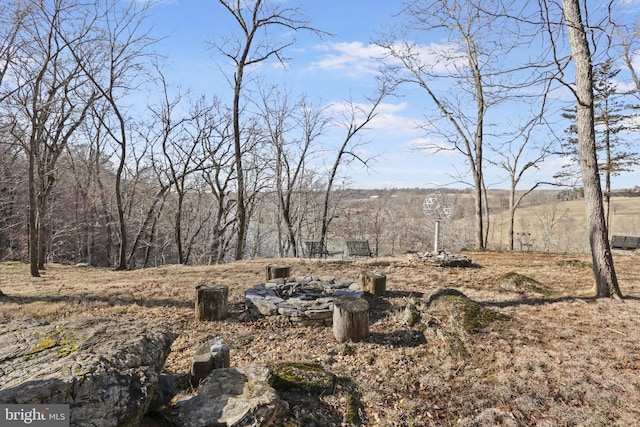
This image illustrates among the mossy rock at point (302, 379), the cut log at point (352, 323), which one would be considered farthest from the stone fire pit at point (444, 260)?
the mossy rock at point (302, 379)

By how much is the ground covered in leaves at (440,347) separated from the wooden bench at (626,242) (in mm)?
6302

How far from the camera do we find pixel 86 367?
203cm

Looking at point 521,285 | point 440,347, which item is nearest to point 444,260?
point 521,285

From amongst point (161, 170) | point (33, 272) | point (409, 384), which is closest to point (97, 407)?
point (409, 384)

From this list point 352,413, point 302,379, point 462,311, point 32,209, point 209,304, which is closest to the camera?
point 352,413

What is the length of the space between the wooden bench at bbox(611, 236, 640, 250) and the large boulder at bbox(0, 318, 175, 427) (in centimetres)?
1549

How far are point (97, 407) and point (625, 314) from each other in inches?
245

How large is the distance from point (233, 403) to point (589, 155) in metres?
6.18

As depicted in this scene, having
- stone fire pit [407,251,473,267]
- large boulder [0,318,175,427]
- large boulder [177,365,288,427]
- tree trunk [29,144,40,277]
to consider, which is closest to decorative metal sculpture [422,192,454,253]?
stone fire pit [407,251,473,267]

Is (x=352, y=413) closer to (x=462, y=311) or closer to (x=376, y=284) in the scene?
(x=462, y=311)

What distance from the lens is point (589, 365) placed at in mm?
3320

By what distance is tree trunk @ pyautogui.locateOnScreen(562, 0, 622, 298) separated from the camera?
5.20 metres

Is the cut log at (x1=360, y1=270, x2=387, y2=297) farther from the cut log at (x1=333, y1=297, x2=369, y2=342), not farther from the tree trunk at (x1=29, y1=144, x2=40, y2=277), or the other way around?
the tree trunk at (x1=29, y1=144, x2=40, y2=277)

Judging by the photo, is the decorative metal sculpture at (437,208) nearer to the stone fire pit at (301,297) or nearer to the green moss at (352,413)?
the stone fire pit at (301,297)
